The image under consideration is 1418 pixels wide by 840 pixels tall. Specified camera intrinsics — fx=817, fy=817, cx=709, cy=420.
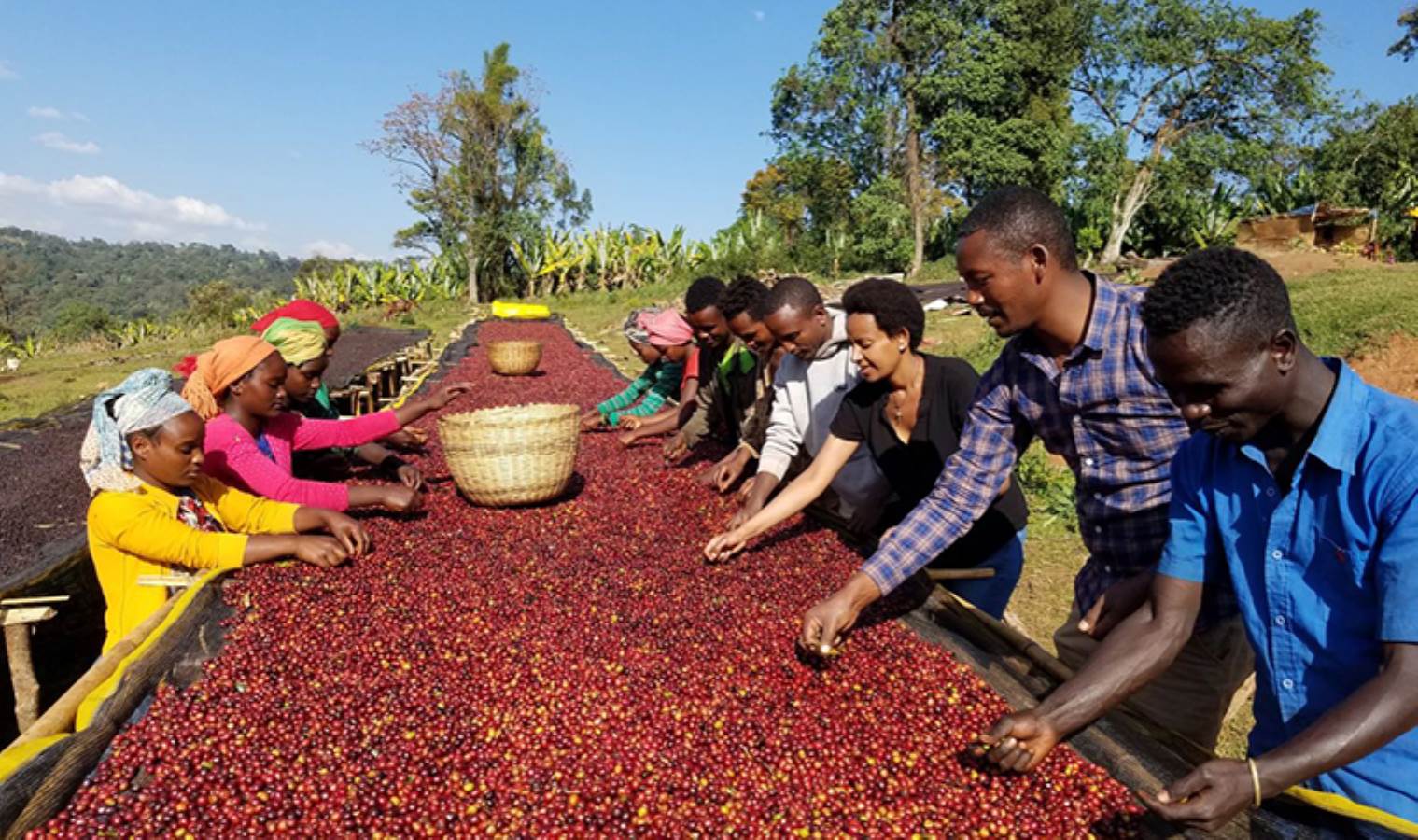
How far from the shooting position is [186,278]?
8869 cm

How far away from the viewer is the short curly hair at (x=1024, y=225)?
6.08 ft

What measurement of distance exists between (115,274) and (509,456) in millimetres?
107738

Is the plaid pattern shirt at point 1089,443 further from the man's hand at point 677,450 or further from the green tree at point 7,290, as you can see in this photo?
the green tree at point 7,290

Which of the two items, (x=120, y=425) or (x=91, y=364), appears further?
(x=91, y=364)

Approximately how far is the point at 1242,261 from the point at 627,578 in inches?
76.1

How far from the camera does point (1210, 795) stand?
122 centimetres

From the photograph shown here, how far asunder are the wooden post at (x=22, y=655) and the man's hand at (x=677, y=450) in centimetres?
255

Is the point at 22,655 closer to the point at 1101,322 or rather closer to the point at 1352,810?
the point at 1101,322

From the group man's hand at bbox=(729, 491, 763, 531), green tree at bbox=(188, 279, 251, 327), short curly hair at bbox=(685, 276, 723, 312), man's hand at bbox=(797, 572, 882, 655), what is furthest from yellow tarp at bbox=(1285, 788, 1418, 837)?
green tree at bbox=(188, 279, 251, 327)

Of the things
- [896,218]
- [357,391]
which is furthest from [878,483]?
[896,218]

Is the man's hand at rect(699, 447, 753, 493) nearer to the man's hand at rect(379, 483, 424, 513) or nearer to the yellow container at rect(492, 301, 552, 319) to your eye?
the man's hand at rect(379, 483, 424, 513)

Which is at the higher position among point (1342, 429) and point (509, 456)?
point (1342, 429)

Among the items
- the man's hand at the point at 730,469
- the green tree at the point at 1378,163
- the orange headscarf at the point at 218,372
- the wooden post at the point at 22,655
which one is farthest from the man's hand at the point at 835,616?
the green tree at the point at 1378,163

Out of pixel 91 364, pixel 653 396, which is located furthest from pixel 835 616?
pixel 91 364
